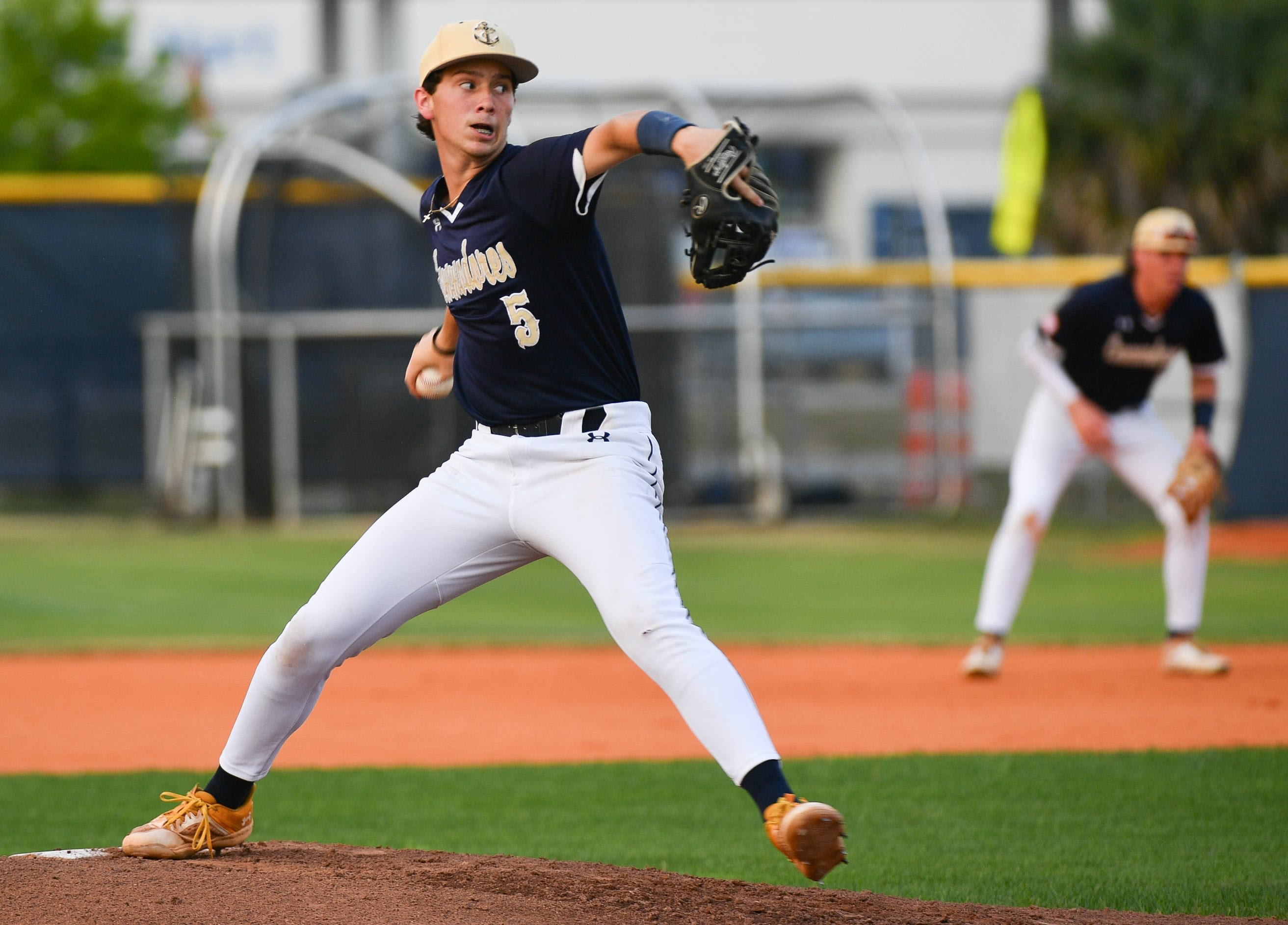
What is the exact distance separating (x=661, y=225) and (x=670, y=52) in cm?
1692

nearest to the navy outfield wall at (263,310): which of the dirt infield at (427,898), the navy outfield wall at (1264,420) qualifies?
the navy outfield wall at (1264,420)

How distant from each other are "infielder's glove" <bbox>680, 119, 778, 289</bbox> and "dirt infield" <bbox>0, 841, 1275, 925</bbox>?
1.49 metres

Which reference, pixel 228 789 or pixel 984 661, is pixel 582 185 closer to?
pixel 228 789

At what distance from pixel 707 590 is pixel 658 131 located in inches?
360

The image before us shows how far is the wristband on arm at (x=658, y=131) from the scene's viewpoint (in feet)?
10.5

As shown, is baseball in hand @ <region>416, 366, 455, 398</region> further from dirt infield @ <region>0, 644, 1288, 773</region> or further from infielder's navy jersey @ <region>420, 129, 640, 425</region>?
dirt infield @ <region>0, 644, 1288, 773</region>

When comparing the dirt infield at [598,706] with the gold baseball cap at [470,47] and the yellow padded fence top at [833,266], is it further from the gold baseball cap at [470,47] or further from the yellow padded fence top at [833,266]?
the yellow padded fence top at [833,266]

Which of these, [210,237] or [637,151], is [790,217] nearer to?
[210,237]

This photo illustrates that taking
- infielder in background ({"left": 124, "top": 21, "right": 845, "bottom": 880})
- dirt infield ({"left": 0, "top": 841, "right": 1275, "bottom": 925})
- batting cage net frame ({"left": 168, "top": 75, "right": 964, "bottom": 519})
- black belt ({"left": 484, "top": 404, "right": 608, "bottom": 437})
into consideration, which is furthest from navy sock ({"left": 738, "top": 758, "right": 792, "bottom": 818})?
batting cage net frame ({"left": 168, "top": 75, "right": 964, "bottom": 519})

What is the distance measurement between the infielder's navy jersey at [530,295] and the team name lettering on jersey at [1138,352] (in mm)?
4268

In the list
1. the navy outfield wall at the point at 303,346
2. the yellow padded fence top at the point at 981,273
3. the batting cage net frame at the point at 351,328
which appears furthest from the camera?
the yellow padded fence top at the point at 981,273

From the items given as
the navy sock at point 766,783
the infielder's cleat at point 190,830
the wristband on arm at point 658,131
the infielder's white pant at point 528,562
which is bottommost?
the infielder's cleat at point 190,830

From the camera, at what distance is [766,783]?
3.29 m

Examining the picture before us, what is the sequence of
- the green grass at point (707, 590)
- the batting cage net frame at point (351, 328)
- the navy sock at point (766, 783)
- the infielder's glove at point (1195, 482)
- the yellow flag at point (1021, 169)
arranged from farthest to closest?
the yellow flag at point (1021, 169) → the batting cage net frame at point (351, 328) → the green grass at point (707, 590) → the infielder's glove at point (1195, 482) → the navy sock at point (766, 783)
